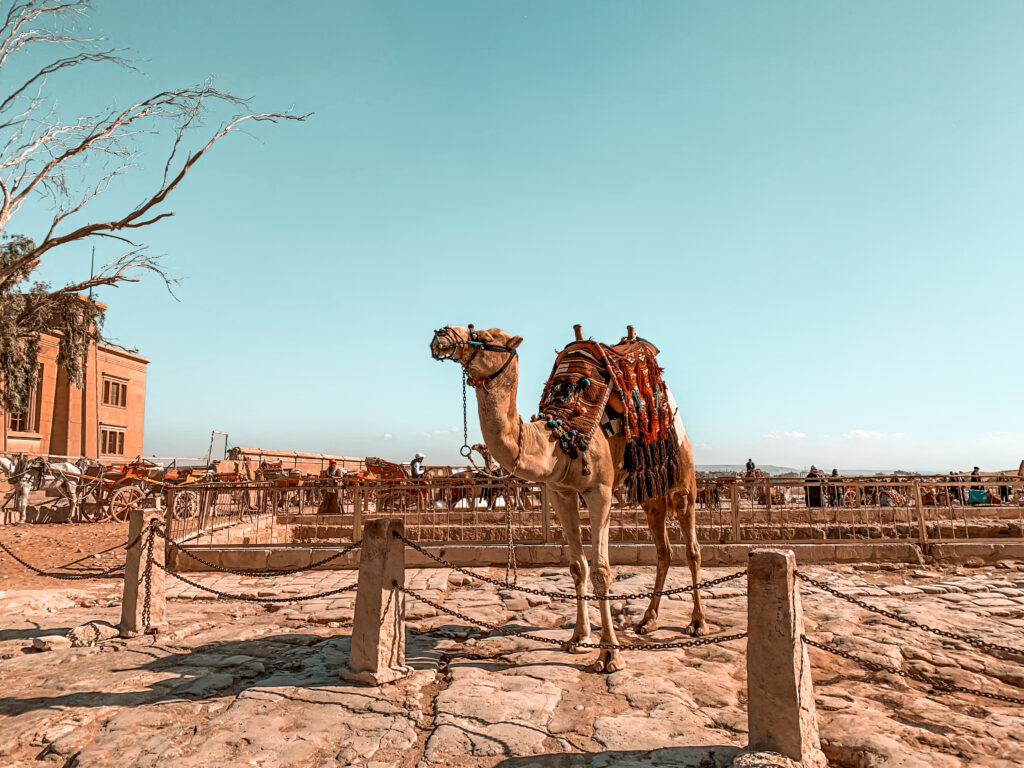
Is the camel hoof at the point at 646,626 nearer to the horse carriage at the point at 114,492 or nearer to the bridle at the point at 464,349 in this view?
the bridle at the point at 464,349

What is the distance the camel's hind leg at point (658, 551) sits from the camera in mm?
6441

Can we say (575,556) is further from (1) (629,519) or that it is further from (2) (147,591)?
(1) (629,519)

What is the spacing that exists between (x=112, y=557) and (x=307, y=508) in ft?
34.7

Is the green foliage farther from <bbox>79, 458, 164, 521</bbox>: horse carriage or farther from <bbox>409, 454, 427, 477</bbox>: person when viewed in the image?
<bbox>409, 454, 427, 477</bbox>: person

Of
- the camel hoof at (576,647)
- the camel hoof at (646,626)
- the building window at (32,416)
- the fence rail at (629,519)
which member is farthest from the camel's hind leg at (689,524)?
the building window at (32,416)

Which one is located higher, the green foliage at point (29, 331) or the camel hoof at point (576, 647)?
the green foliage at point (29, 331)

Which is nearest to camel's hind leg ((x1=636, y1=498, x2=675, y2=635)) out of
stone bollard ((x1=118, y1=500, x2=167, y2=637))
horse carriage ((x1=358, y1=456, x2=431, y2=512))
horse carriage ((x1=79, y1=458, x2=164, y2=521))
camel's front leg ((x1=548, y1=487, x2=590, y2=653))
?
camel's front leg ((x1=548, y1=487, x2=590, y2=653))

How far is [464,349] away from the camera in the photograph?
507 centimetres

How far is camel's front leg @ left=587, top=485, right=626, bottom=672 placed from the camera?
517cm

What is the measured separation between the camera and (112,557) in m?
11.9

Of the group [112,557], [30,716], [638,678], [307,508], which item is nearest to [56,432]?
[307,508]

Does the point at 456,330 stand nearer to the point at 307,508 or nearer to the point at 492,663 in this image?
the point at 492,663

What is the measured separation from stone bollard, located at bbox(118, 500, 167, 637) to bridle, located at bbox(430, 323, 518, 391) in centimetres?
398

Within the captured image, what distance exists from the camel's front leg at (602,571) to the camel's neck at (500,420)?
1037 millimetres
